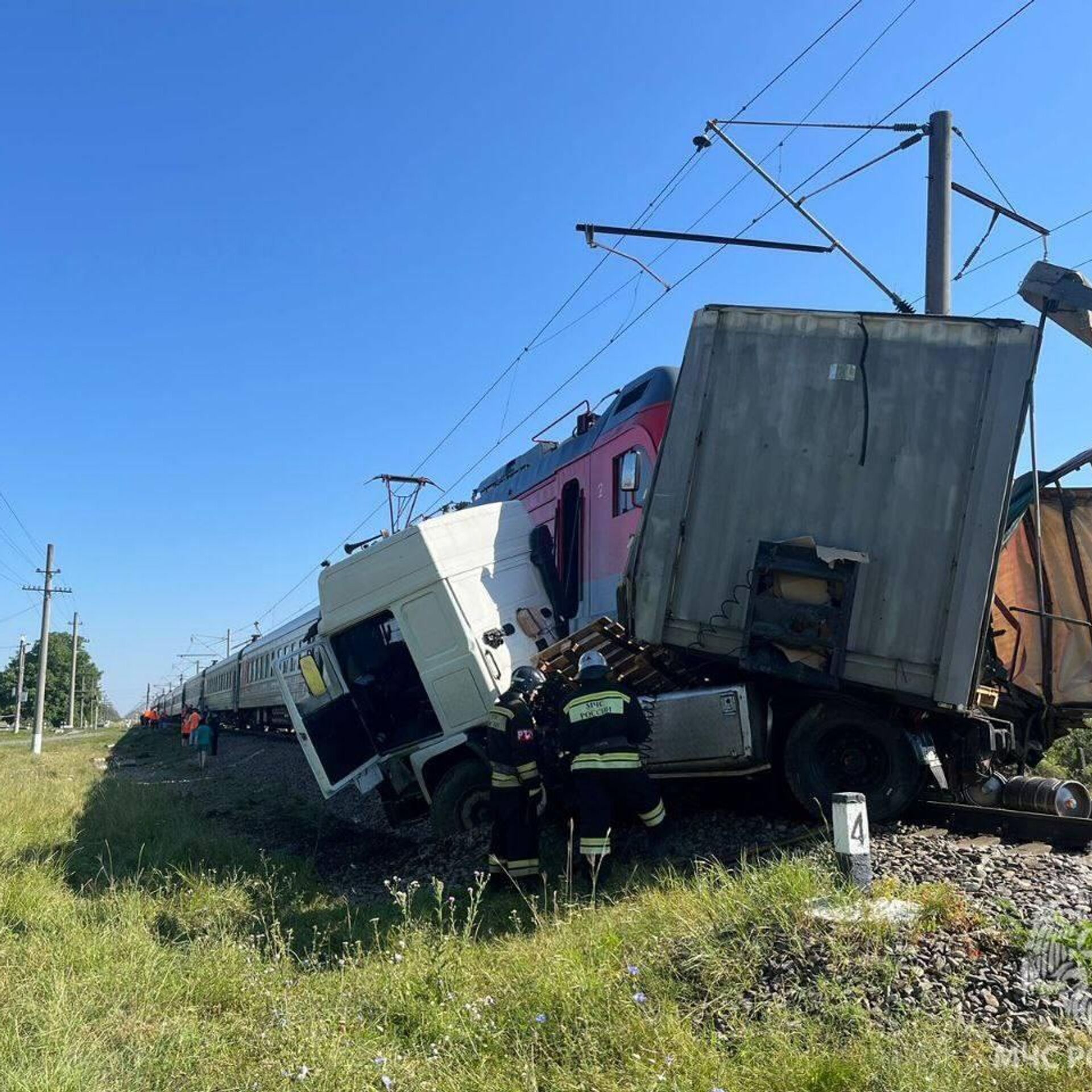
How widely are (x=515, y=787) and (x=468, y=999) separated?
2.35 metres

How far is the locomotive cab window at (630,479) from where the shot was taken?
26.9 feet

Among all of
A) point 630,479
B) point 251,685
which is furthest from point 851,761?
point 251,685

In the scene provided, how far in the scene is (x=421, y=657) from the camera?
324 inches

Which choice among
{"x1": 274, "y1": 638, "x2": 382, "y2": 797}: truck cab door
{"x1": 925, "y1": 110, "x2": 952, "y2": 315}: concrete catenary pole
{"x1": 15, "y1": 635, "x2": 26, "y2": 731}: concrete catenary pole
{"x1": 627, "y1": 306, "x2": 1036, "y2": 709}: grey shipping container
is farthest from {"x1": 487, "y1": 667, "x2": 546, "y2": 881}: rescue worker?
{"x1": 15, "y1": 635, "x2": 26, "y2": 731}: concrete catenary pole

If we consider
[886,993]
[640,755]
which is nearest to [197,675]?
[640,755]

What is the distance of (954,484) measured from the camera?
5871mm

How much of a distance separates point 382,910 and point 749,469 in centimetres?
395

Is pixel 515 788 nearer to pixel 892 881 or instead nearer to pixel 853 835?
pixel 853 835

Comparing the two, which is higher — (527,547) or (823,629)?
(527,547)

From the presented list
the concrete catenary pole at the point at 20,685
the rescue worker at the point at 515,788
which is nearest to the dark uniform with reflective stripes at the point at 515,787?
the rescue worker at the point at 515,788

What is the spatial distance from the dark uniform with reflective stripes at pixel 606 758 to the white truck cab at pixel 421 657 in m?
2.03

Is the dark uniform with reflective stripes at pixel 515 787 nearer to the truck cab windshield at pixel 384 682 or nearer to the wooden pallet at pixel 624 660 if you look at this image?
the wooden pallet at pixel 624 660

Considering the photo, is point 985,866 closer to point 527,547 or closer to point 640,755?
point 640,755

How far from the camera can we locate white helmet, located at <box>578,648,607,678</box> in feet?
20.1
